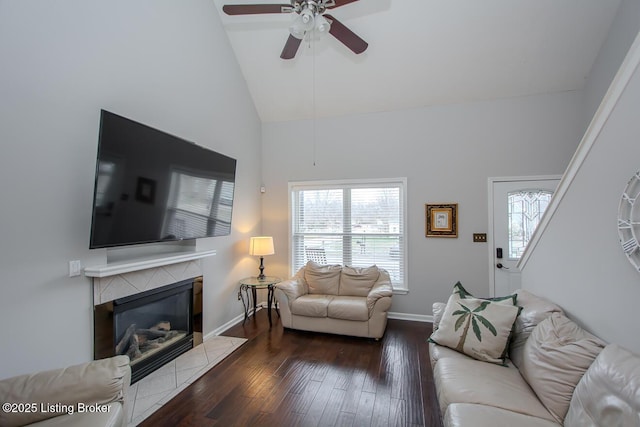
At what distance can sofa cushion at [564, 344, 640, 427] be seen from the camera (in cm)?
111

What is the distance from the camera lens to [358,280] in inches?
160

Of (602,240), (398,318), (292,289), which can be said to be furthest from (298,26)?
(398,318)

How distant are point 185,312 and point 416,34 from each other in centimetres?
420

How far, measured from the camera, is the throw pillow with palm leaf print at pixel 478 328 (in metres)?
2.07

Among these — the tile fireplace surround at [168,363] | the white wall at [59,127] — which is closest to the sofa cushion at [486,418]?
the tile fireplace surround at [168,363]

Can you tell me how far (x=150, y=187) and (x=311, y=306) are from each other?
223 cm

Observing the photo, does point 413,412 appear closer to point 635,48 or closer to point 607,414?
point 607,414

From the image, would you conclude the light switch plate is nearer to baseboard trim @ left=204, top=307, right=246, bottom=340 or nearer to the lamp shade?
baseboard trim @ left=204, top=307, right=246, bottom=340

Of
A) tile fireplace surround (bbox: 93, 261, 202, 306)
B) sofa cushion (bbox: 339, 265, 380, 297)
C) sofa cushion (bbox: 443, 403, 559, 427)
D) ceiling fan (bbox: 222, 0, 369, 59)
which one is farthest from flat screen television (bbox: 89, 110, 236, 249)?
sofa cushion (bbox: 443, 403, 559, 427)

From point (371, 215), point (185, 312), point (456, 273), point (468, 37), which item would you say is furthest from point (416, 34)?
point (185, 312)

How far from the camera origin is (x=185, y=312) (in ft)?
10.8

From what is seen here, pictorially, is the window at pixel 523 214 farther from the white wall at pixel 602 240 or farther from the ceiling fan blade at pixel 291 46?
the ceiling fan blade at pixel 291 46

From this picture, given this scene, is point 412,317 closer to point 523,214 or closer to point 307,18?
point 523,214

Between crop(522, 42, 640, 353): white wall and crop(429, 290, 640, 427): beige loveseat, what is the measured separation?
119 millimetres
